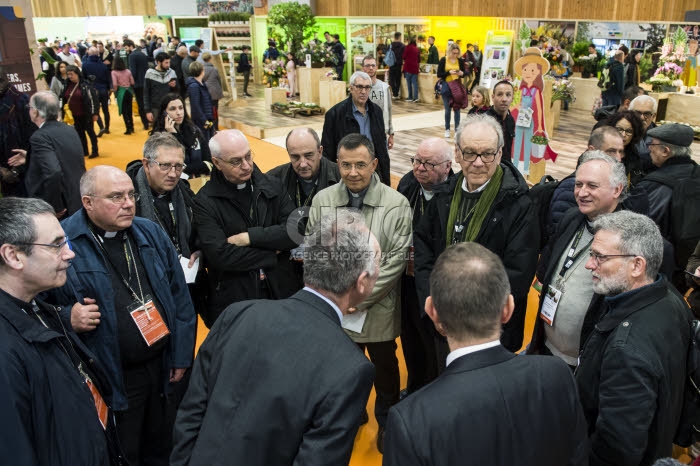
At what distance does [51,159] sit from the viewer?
14.9 ft

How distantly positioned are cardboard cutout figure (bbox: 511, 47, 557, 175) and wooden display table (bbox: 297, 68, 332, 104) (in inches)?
296

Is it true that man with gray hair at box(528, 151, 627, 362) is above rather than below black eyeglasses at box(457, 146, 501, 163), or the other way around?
below

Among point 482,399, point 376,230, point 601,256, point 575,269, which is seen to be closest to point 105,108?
point 376,230

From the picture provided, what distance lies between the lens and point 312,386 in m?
1.43

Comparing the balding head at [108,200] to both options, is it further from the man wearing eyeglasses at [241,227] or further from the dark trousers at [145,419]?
the dark trousers at [145,419]

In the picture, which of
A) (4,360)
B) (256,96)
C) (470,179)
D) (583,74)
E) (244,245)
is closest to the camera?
(4,360)

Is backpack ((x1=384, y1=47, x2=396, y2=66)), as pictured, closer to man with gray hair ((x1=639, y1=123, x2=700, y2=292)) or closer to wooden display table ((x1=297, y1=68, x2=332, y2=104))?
wooden display table ((x1=297, y1=68, x2=332, y2=104))

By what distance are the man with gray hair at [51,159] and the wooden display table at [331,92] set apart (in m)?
8.28

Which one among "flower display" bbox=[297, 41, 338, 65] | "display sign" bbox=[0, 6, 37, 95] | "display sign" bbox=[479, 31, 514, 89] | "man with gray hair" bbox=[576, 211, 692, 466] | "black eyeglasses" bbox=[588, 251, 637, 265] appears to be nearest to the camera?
"man with gray hair" bbox=[576, 211, 692, 466]

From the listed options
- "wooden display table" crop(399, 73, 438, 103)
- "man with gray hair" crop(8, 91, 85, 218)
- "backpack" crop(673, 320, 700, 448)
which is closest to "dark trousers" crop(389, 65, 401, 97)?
"wooden display table" crop(399, 73, 438, 103)

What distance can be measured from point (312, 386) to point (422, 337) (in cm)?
176

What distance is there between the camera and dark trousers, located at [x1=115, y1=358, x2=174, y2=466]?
2.46 m

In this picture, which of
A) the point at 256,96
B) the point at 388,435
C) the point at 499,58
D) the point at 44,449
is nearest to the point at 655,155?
the point at 388,435

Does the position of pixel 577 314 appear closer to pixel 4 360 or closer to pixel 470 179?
pixel 470 179
